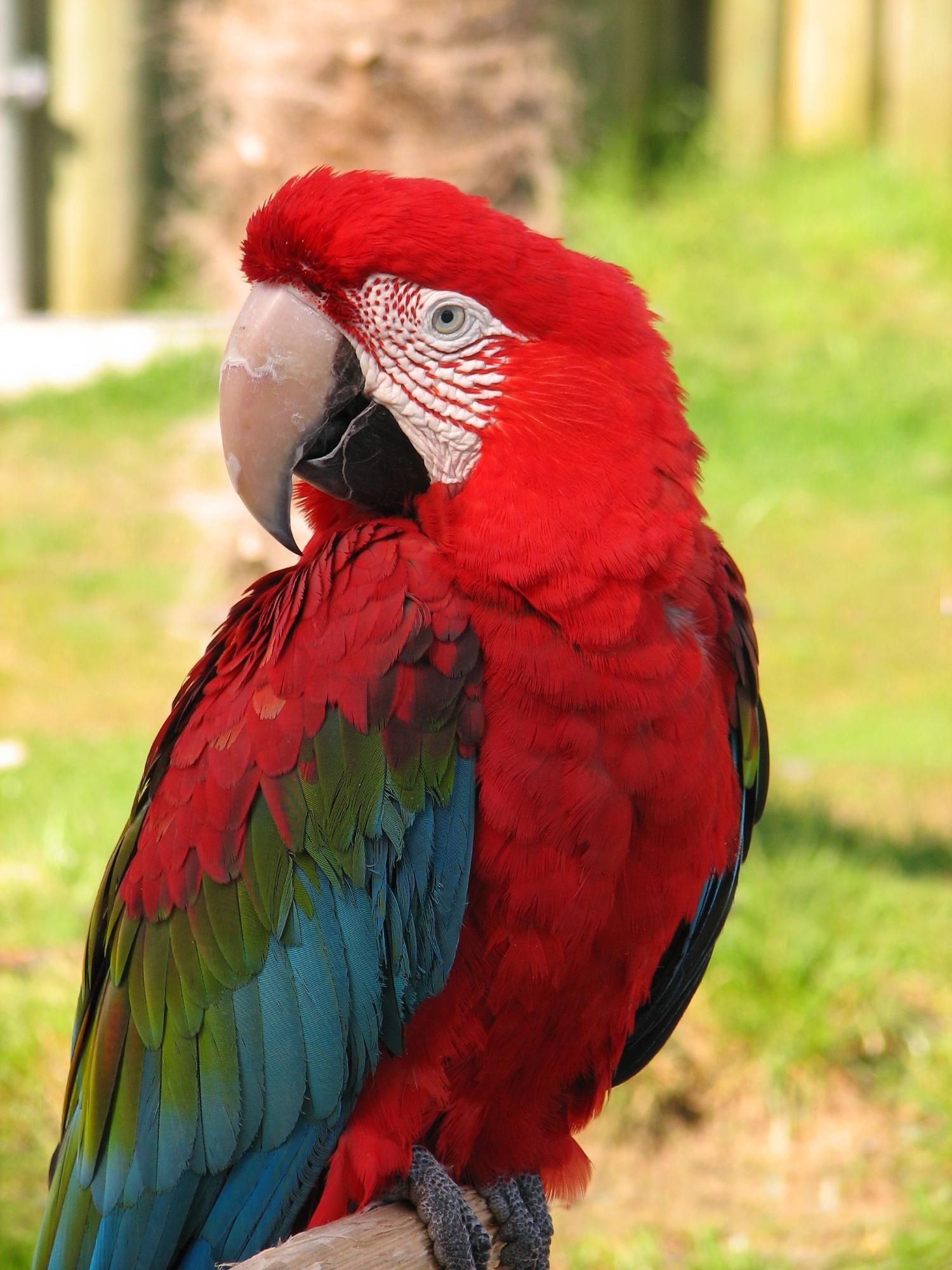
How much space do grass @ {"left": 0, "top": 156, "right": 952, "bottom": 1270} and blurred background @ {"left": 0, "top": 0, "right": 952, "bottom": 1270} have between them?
0.04ft

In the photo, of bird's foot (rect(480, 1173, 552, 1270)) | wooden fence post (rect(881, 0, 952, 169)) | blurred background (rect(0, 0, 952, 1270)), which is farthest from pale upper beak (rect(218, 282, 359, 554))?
wooden fence post (rect(881, 0, 952, 169))

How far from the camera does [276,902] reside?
2.01m

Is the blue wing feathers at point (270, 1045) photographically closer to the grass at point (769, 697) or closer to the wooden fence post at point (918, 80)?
the grass at point (769, 697)

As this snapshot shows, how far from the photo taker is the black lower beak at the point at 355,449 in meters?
1.98

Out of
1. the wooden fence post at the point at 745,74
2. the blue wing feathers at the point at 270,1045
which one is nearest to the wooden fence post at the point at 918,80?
the wooden fence post at the point at 745,74

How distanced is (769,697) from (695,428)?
73.1 inches

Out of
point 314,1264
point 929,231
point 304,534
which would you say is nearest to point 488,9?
point 304,534

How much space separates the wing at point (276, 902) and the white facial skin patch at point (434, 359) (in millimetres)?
145

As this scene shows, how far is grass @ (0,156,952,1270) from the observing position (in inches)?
139

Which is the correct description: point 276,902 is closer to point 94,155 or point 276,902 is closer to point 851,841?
point 851,841

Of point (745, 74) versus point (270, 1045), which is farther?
point (745, 74)

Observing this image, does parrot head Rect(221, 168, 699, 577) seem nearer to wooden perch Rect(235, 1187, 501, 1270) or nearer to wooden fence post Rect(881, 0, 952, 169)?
wooden perch Rect(235, 1187, 501, 1270)

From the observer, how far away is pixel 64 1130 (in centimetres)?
228

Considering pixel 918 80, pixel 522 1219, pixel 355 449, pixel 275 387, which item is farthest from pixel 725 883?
pixel 918 80
